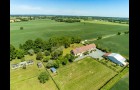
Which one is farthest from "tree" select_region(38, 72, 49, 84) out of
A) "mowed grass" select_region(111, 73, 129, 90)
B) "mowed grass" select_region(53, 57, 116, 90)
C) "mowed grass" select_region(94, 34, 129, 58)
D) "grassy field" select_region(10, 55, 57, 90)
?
"mowed grass" select_region(94, 34, 129, 58)

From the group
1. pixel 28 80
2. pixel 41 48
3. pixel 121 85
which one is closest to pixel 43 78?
pixel 28 80

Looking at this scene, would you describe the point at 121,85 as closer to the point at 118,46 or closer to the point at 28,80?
the point at 28,80

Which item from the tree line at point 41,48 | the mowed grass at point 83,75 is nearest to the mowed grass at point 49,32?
the tree line at point 41,48

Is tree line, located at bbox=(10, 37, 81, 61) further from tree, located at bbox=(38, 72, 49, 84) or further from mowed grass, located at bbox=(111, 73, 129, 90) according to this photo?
mowed grass, located at bbox=(111, 73, 129, 90)

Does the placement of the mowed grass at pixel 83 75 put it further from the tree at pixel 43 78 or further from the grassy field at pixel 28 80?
the grassy field at pixel 28 80
